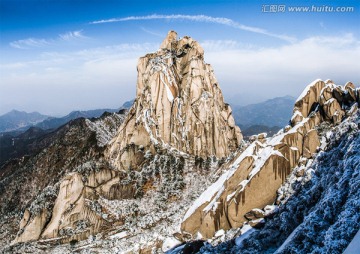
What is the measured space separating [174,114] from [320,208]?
94811mm

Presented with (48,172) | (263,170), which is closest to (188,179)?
(263,170)

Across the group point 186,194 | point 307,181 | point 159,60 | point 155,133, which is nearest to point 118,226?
point 186,194

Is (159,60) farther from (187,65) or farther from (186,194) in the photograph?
(186,194)

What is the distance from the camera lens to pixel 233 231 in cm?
5025

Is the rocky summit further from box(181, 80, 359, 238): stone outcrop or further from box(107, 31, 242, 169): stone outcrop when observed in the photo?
box(107, 31, 242, 169): stone outcrop

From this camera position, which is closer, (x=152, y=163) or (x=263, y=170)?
(x=263, y=170)

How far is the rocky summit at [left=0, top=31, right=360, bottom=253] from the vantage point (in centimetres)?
4031

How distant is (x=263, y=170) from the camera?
50844 millimetres

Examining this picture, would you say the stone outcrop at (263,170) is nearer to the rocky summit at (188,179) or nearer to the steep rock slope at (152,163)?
the rocky summit at (188,179)

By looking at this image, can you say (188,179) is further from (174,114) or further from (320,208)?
(320,208)

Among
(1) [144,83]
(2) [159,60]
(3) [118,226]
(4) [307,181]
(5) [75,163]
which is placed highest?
(2) [159,60]

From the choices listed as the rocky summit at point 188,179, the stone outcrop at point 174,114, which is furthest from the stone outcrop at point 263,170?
the stone outcrop at point 174,114

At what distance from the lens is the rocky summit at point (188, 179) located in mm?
40312

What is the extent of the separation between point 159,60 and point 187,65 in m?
13.0
